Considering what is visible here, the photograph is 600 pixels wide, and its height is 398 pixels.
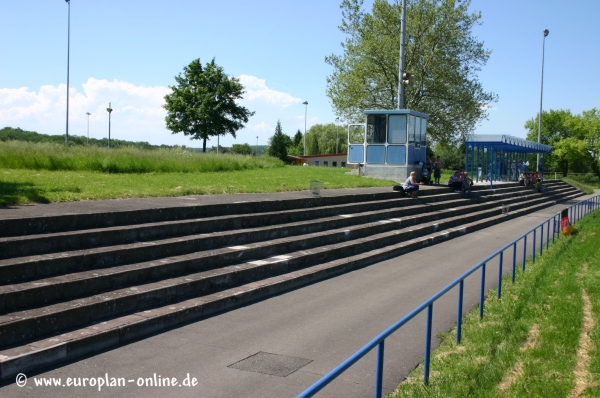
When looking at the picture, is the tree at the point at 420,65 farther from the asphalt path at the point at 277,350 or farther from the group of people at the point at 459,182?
the asphalt path at the point at 277,350

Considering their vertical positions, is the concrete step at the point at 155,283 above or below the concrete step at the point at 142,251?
below

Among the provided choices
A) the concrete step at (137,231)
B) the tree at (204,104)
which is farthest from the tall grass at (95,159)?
the tree at (204,104)

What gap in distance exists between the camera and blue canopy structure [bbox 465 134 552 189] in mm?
29211

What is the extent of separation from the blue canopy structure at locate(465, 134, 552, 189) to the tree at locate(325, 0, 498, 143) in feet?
11.8

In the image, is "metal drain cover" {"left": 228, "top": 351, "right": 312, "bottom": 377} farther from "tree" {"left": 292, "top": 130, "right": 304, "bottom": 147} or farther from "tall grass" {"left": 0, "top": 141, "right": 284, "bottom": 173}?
"tree" {"left": 292, "top": 130, "right": 304, "bottom": 147}

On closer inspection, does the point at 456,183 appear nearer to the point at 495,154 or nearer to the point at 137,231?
the point at 495,154

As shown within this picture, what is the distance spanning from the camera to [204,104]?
191ft

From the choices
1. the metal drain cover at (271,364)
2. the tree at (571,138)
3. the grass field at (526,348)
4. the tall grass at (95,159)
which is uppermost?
the tree at (571,138)

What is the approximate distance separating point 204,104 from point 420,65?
86.9 feet

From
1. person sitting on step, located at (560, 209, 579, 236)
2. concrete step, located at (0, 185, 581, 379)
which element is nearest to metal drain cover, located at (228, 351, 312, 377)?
concrete step, located at (0, 185, 581, 379)

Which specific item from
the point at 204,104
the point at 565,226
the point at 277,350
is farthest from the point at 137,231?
the point at 204,104

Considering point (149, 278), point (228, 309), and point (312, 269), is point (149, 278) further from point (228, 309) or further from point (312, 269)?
point (312, 269)

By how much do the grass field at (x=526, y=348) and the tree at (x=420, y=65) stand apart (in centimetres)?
2930

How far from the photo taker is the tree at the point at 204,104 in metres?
59.1
